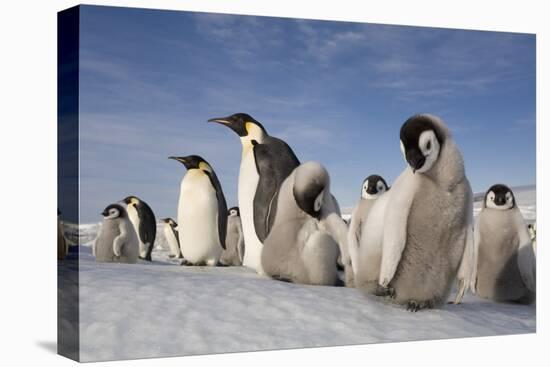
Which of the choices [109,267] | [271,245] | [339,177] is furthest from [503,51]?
[109,267]

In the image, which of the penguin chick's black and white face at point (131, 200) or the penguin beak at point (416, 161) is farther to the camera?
the penguin beak at point (416, 161)

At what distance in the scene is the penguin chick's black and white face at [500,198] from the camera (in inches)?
255

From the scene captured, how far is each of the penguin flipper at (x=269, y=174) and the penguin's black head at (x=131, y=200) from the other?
95 centimetres

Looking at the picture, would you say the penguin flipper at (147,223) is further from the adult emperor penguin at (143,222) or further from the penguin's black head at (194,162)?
the penguin's black head at (194,162)

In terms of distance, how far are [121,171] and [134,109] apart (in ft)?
1.30

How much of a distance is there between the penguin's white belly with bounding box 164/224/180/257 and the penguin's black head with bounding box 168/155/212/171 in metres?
0.58

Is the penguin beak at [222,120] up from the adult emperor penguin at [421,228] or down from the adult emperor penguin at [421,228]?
up

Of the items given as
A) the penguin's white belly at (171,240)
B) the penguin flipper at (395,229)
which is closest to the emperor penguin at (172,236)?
the penguin's white belly at (171,240)

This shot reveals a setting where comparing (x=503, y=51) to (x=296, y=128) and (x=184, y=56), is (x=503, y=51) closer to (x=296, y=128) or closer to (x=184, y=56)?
(x=296, y=128)

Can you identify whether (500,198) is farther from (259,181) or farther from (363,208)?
(259,181)

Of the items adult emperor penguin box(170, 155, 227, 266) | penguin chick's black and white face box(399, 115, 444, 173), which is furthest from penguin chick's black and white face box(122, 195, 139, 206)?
penguin chick's black and white face box(399, 115, 444, 173)

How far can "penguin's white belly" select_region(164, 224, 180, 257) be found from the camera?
603 cm

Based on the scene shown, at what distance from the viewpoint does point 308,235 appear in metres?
5.88

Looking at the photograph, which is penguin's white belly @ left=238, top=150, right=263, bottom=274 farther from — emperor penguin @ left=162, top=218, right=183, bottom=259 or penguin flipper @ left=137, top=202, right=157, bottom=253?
penguin flipper @ left=137, top=202, right=157, bottom=253
